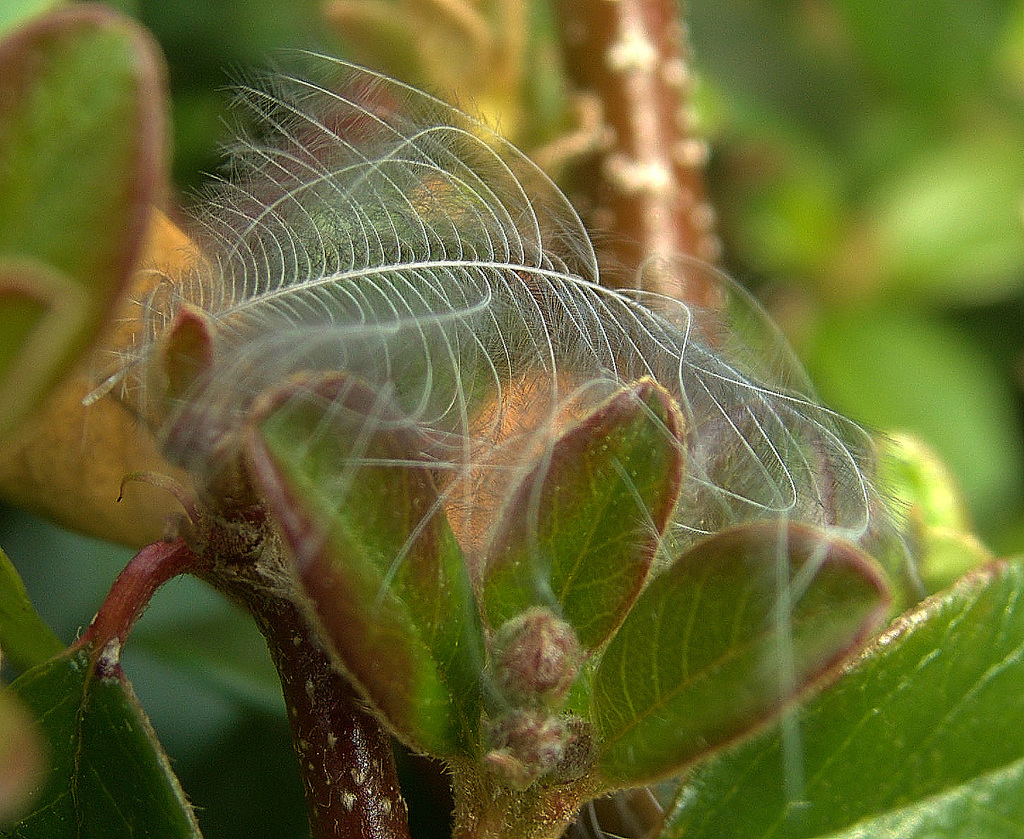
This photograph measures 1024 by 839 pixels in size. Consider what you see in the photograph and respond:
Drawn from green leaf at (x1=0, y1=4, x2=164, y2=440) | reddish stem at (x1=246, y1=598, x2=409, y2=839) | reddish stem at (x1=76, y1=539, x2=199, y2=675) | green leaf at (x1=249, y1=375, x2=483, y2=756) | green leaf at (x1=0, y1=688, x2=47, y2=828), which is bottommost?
reddish stem at (x1=246, y1=598, x2=409, y2=839)

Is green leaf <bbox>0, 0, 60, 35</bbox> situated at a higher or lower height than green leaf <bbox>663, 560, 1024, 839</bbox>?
higher

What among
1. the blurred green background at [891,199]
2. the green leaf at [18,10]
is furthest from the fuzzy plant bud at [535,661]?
the blurred green background at [891,199]

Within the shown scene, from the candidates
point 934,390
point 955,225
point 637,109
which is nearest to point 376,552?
point 637,109

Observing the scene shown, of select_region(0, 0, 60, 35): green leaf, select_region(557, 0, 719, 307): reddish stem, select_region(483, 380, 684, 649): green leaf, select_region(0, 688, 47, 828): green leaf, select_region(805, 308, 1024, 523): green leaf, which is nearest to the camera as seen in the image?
select_region(0, 688, 47, 828): green leaf

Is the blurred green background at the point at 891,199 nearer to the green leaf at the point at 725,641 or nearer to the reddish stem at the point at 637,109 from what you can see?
the reddish stem at the point at 637,109

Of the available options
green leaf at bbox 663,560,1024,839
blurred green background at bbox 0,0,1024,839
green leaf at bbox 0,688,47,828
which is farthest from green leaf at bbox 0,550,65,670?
blurred green background at bbox 0,0,1024,839

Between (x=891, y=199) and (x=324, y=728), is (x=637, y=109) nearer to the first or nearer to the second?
(x=324, y=728)

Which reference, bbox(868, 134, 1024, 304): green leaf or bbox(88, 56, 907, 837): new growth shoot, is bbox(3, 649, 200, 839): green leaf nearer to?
bbox(88, 56, 907, 837): new growth shoot
